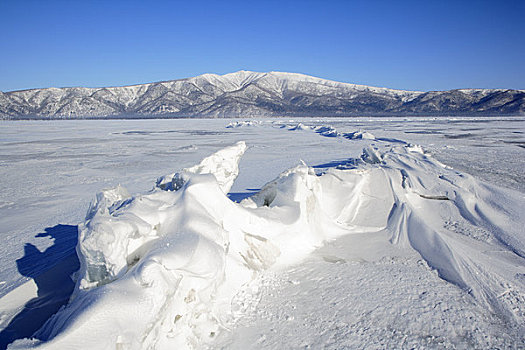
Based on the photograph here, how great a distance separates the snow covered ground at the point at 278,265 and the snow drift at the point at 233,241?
0.6 inches

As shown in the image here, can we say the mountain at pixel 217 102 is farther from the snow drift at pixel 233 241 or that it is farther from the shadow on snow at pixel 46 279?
the shadow on snow at pixel 46 279

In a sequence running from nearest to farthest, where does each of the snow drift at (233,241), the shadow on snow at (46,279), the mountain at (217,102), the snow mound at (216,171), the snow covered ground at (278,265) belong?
1. the snow drift at (233,241)
2. the snow covered ground at (278,265)
3. the shadow on snow at (46,279)
4. the snow mound at (216,171)
5. the mountain at (217,102)

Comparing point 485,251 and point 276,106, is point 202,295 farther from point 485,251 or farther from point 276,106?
point 276,106

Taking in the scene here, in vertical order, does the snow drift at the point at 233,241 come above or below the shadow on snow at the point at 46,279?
above

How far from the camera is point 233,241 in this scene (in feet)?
11.5

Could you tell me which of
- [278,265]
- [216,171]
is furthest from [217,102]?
[278,265]

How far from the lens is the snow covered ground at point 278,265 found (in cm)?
238

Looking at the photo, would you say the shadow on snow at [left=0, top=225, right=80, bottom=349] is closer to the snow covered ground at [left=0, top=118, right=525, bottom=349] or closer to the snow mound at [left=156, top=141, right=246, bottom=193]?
the snow covered ground at [left=0, top=118, right=525, bottom=349]

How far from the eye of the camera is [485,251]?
3.99 meters

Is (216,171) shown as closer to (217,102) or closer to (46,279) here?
(46,279)

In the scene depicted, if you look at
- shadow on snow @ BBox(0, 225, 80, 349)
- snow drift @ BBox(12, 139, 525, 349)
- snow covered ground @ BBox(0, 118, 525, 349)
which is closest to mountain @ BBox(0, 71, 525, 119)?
snow drift @ BBox(12, 139, 525, 349)

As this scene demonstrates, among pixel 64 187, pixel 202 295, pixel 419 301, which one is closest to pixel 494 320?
pixel 419 301

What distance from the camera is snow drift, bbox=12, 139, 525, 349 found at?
2.17 metres

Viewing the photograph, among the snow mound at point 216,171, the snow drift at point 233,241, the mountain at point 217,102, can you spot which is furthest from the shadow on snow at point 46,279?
the mountain at point 217,102
